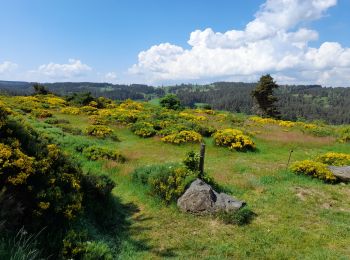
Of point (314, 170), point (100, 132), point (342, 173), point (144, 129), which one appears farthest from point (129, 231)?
point (144, 129)

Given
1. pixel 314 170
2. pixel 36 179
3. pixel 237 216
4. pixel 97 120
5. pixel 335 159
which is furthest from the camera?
pixel 97 120

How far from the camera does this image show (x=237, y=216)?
11.3 metres

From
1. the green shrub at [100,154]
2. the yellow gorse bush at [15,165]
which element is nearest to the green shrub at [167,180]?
the green shrub at [100,154]

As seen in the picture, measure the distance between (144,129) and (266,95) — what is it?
3879 centimetres

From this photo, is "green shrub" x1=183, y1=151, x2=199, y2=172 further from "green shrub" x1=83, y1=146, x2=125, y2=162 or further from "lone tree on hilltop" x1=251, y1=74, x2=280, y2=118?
"lone tree on hilltop" x1=251, y1=74, x2=280, y2=118

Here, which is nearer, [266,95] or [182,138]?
[182,138]

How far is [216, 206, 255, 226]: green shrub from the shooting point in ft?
36.9

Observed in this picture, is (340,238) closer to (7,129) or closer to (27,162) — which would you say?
(27,162)

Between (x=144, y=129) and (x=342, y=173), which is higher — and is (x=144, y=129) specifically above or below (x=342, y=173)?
above

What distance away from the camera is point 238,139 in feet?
76.7

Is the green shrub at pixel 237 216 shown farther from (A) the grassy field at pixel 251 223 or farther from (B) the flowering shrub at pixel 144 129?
(B) the flowering shrub at pixel 144 129

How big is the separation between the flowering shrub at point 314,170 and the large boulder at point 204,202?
6.04 metres

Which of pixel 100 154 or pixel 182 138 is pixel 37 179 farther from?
pixel 182 138

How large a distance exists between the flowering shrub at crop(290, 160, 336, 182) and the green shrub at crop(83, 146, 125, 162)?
31.4ft
